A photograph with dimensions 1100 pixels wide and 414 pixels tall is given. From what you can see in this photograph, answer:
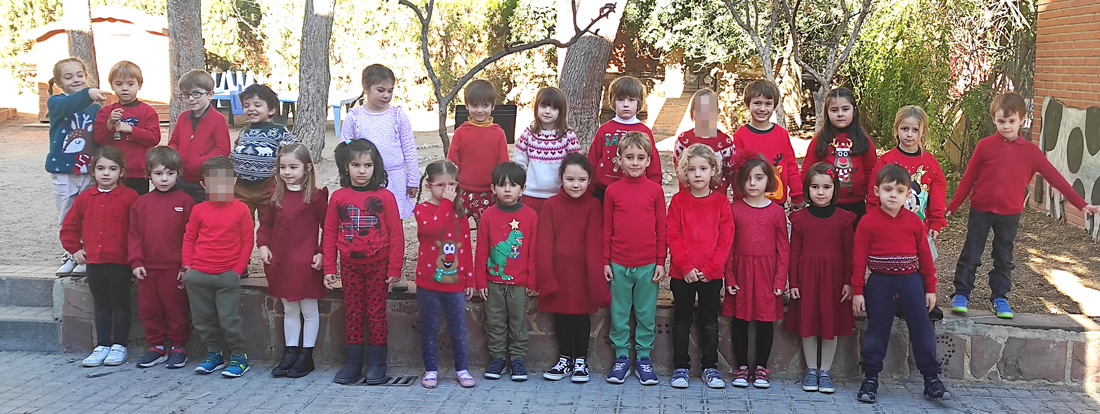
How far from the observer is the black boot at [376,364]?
4.64 m

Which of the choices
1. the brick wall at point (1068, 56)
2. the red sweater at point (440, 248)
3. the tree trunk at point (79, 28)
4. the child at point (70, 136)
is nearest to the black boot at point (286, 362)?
the red sweater at point (440, 248)

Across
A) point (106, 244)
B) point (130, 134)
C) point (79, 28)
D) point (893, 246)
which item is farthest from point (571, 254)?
point (79, 28)

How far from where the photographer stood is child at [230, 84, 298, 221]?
496 cm

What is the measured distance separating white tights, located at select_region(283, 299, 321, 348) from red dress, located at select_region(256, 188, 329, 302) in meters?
0.10

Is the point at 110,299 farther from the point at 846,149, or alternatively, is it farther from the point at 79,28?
the point at 79,28

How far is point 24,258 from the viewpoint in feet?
20.3

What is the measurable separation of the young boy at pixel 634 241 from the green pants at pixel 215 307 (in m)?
1.99

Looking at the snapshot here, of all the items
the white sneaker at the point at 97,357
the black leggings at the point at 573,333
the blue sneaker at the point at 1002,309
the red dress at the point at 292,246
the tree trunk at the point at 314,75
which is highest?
the tree trunk at the point at 314,75

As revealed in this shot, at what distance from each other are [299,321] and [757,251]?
243 centimetres

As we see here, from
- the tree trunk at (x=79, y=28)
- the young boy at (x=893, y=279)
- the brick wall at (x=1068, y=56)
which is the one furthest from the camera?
the tree trunk at (x=79, y=28)

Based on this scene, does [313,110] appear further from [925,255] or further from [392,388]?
[925,255]

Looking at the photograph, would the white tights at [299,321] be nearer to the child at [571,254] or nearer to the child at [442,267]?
the child at [442,267]

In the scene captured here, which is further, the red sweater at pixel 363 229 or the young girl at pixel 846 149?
the young girl at pixel 846 149

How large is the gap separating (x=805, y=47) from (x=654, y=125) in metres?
3.12
